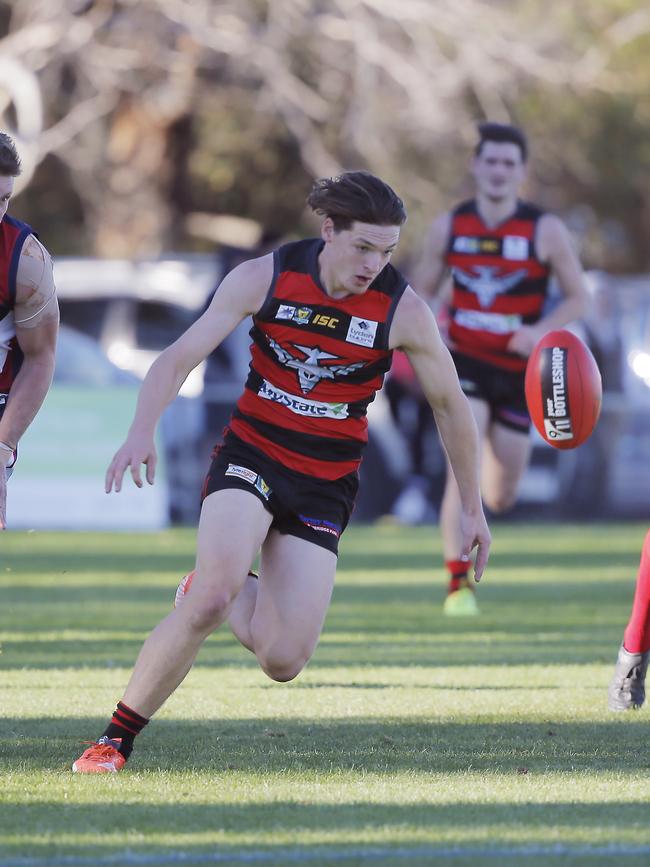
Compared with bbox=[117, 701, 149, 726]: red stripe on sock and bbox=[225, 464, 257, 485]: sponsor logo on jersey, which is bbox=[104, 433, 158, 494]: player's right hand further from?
bbox=[117, 701, 149, 726]: red stripe on sock

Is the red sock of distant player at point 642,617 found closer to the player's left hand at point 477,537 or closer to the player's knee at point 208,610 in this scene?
the player's left hand at point 477,537

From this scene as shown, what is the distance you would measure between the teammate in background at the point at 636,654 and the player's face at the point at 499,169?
3403mm

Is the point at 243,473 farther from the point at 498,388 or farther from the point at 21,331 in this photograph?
the point at 498,388

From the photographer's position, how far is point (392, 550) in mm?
14938

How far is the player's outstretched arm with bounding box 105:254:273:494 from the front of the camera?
529 centimetres

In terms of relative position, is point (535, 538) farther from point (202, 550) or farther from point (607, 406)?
point (202, 550)

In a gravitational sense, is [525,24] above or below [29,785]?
above

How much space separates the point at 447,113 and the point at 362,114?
1209 millimetres

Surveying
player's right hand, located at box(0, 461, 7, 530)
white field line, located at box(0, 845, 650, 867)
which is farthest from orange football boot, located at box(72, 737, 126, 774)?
white field line, located at box(0, 845, 650, 867)

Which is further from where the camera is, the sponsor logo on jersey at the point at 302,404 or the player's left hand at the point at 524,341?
the player's left hand at the point at 524,341

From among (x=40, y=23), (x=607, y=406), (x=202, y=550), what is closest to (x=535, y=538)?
(x=607, y=406)

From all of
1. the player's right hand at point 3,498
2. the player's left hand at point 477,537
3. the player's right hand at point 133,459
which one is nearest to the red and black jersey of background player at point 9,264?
the player's right hand at point 3,498

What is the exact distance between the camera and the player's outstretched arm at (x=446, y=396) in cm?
578

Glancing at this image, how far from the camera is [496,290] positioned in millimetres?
9820
